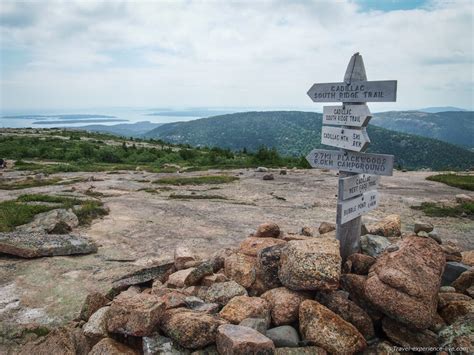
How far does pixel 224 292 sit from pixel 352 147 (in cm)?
335

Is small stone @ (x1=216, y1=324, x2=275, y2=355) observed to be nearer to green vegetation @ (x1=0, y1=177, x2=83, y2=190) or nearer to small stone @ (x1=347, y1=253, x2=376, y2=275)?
small stone @ (x1=347, y1=253, x2=376, y2=275)

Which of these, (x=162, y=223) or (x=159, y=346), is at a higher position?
(x=159, y=346)

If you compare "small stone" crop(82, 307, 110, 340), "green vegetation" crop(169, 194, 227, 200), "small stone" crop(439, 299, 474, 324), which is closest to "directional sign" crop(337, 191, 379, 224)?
"small stone" crop(439, 299, 474, 324)

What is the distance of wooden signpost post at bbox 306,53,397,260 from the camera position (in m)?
6.42

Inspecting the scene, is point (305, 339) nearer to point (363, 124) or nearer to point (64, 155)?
point (363, 124)

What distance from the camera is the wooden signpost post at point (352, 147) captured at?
21.1 feet

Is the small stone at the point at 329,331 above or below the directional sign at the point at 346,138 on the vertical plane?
below

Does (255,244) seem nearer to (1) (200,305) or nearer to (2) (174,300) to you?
(1) (200,305)

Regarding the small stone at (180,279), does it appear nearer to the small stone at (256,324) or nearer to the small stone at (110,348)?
the small stone at (110,348)

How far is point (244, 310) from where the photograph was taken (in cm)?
568

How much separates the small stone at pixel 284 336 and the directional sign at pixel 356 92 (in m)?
3.91

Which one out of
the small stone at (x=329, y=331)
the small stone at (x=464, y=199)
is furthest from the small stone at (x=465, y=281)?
the small stone at (x=464, y=199)

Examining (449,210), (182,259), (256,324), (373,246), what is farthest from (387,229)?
(449,210)

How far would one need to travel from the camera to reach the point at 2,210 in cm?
1505
